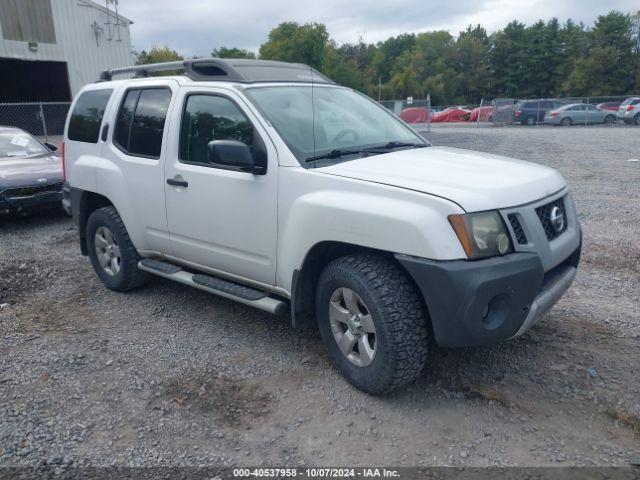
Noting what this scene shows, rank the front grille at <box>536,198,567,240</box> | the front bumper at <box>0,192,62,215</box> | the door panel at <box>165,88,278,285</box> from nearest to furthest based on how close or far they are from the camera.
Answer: the front grille at <box>536,198,567,240</box>, the door panel at <box>165,88,278,285</box>, the front bumper at <box>0,192,62,215</box>

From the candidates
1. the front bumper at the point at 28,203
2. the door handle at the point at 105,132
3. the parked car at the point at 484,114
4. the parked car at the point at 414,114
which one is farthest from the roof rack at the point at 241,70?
the parked car at the point at 484,114

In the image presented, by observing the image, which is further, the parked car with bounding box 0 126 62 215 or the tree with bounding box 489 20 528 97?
the tree with bounding box 489 20 528 97

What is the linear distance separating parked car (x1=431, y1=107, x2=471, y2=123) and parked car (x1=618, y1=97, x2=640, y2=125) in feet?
41.3

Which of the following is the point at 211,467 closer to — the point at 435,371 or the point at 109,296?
the point at 435,371

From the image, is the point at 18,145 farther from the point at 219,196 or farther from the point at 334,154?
the point at 334,154

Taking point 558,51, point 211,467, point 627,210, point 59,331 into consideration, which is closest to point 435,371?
point 211,467

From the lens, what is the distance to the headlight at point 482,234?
2.88 meters

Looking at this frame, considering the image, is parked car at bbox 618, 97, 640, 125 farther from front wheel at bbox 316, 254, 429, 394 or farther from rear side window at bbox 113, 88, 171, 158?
front wheel at bbox 316, 254, 429, 394

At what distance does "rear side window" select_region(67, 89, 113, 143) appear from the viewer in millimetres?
5262

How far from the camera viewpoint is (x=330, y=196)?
3.31 m

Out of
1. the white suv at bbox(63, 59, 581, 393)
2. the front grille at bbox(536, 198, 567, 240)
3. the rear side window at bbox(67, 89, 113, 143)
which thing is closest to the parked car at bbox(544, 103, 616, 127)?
the white suv at bbox(63, 59, 581, 393)

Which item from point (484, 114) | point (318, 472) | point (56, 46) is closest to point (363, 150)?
point (318, 472)

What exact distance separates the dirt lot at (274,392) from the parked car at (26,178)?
3.35 m

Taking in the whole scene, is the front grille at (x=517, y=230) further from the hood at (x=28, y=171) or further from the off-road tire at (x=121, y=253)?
the hood at (x=28, y=171)
